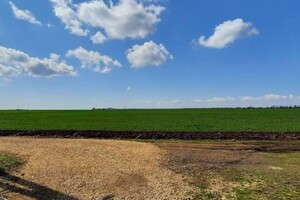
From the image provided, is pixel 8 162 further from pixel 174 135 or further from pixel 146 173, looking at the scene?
pixel 174 135

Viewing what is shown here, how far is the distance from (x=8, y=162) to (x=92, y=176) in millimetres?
4513

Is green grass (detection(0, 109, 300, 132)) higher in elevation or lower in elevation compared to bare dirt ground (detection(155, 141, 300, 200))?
higher

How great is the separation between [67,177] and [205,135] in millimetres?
17153

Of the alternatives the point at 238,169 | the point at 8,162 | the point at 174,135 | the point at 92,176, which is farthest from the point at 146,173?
the point at 174,135

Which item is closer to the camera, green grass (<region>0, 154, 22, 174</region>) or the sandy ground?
the sandy ground

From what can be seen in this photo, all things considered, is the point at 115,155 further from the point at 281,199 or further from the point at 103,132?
the point at 103,132

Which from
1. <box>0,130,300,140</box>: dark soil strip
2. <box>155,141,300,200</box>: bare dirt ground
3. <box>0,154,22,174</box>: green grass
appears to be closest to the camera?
<box>155,141,300,200</box>: bare dirt ground

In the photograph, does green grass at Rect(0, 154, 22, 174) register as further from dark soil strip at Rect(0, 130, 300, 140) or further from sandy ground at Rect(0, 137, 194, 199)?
dark soil strip at Rect(0, 130, 300, 140)

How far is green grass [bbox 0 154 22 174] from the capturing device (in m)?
15.7

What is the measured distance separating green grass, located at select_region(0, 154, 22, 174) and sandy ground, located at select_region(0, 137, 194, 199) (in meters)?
0.42

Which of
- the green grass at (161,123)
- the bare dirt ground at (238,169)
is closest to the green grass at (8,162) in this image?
the bare dirt ground at (238,169)

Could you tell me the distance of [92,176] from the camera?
14539 millimetres

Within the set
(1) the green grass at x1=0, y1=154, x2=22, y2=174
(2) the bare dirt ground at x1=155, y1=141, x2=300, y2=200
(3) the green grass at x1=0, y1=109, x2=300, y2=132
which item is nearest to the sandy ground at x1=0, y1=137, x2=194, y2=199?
(1) the green grass at x1=0, y1=154, x2=22, y2=174

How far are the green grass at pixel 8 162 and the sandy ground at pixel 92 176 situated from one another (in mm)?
419
